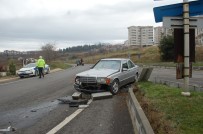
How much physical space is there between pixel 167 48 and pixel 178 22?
49287mm

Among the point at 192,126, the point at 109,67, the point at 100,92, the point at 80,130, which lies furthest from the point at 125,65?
the point at 192,126

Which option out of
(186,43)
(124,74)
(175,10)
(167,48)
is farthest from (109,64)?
(167,48)

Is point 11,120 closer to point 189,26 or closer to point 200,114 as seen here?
point 200,114

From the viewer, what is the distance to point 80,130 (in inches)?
303

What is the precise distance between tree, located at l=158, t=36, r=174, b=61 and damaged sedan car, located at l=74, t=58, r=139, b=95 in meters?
43.1

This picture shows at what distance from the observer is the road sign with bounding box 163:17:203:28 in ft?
34.4

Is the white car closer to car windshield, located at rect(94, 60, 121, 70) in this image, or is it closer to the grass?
car windshield, located at rect(94, 60, 121, 70)

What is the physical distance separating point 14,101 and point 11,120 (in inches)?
161

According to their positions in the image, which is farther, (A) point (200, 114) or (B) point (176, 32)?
(B) point (176, 32)

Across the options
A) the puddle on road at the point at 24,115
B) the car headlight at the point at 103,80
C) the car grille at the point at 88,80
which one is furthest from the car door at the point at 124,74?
the puddle on road at the point at 24,115

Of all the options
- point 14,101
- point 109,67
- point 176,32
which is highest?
point 176,32

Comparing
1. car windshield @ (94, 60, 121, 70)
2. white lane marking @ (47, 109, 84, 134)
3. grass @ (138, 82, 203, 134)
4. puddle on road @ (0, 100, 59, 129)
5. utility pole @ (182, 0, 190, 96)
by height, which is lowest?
puddle on road @ (0, 100, 59, 129)

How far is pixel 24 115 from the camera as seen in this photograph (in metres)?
9.96

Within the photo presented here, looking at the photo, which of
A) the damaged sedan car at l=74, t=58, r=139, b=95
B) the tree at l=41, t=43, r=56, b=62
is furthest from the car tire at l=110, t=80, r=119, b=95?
the tree at l=41, t=43, r=56, b=62
